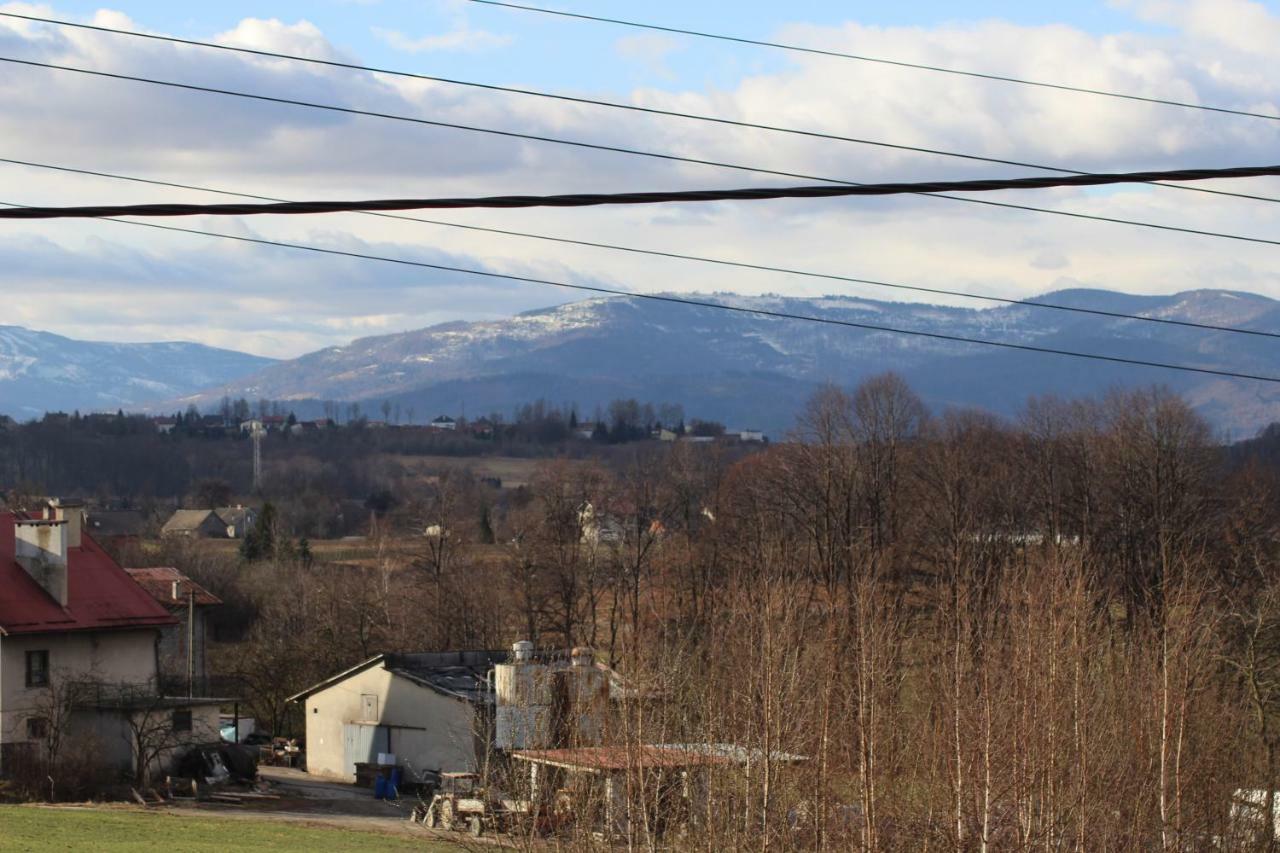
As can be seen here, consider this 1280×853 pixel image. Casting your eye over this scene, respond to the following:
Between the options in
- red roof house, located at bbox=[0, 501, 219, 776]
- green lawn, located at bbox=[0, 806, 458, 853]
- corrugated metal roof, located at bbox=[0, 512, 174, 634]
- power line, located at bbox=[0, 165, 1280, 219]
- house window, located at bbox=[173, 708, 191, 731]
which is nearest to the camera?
power line, located at bbox=[0, 165, 1280, 219]

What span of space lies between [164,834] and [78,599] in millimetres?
18089

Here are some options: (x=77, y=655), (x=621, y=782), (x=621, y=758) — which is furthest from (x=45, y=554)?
(x=621, y=758)

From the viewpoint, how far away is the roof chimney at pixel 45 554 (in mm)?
57719

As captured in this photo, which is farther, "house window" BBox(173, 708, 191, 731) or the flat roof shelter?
"house window" BBox(173, 708, 191, 731)

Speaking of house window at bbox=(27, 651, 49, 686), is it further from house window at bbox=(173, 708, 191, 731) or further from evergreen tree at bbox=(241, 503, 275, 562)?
evergreen tree at bbox=(241, 503, 275, 562)

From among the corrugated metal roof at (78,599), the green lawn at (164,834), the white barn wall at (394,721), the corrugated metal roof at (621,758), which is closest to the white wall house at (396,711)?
the white barn wall at (394,721)

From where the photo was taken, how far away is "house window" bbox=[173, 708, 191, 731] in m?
56.4

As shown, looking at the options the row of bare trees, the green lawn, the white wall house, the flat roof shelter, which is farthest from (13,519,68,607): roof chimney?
the flat roof shelter

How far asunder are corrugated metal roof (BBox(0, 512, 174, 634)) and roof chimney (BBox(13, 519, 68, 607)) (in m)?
0.28

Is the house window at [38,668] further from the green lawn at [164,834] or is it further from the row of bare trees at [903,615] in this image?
Result: the row of bare trees at [903,615]

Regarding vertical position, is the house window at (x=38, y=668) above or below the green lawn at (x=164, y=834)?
above

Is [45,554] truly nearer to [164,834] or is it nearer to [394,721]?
[394,721]

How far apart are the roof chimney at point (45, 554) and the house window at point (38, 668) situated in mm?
2428

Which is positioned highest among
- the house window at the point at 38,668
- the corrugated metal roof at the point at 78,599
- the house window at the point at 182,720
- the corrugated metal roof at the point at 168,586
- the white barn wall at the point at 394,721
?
the corrugated metal roof at the point at 78,599
